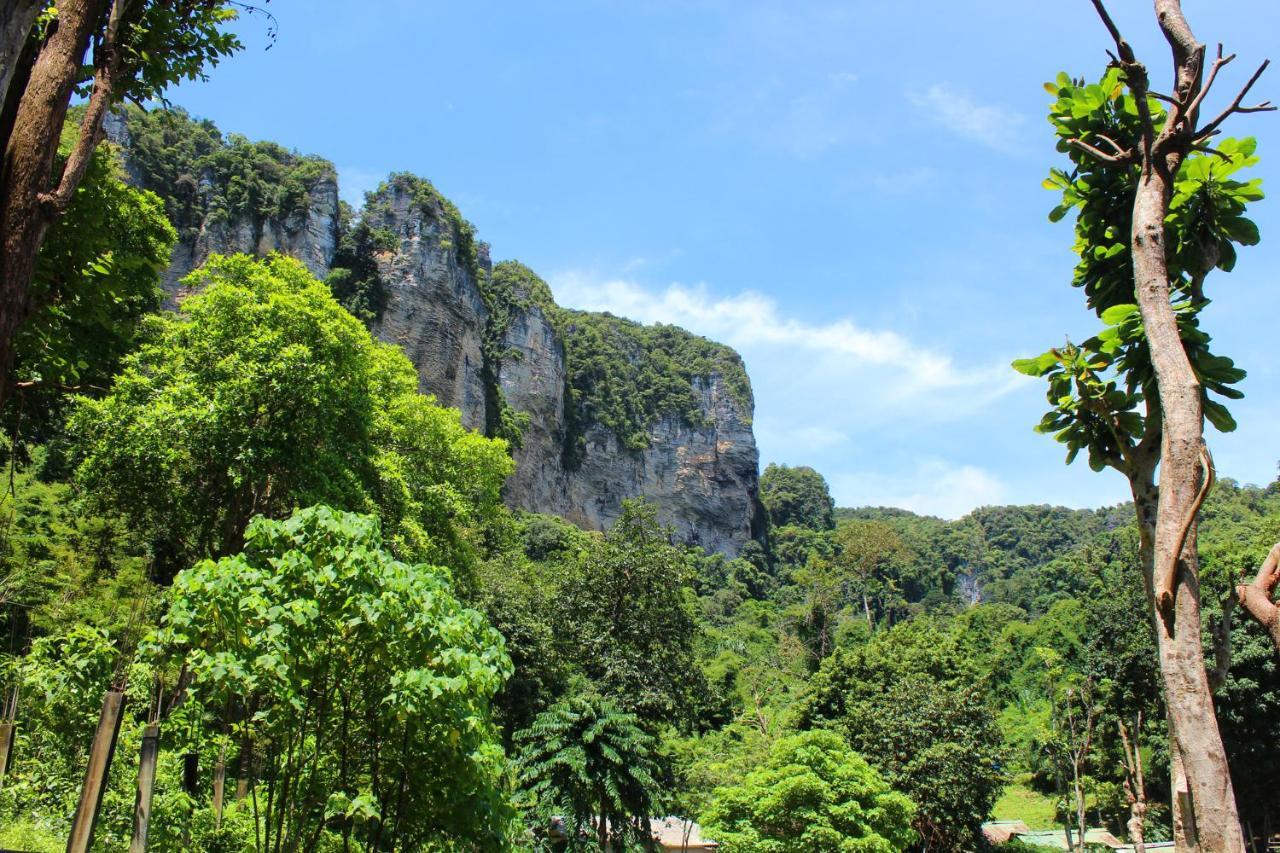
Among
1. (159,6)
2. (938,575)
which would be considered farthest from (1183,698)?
(938,575)

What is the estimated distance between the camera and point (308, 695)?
473 cm

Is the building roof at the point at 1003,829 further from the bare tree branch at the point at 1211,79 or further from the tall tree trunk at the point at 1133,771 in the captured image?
the bare tree branch at the point at 1211,79

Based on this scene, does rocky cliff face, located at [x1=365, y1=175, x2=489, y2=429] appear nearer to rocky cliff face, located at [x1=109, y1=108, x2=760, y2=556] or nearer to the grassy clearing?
rocky cliff face, located at [x1=109, y1=108, x2=760, y2=556]

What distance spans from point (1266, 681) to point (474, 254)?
150ft

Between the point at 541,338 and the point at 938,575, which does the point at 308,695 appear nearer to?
the point at 541,338

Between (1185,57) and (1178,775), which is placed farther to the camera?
(1185,57)

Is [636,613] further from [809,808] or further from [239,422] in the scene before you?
[239,422]

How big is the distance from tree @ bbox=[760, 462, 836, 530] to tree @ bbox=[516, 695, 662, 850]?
90918 millimetres

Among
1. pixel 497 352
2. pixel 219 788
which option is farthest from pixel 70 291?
pixel 497 352

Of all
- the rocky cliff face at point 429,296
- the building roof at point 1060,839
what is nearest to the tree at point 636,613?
the building roof at point 1060,839

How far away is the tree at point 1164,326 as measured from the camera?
3.42m

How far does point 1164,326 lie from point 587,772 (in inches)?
410

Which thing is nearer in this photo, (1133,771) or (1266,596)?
(1266,596)

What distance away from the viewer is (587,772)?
477 inches
